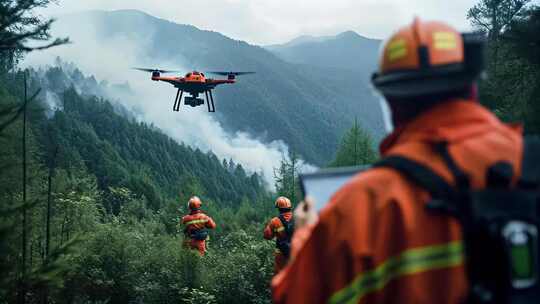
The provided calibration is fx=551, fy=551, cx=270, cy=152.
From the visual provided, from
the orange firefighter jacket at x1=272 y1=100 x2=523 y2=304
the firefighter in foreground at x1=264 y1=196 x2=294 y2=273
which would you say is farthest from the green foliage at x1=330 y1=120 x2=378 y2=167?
the orange firefighter jacket at x1=272 y1=100 x2=523 y2=304

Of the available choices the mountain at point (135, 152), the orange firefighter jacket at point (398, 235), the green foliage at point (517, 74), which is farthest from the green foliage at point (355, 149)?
the mountain at point (135, 152)

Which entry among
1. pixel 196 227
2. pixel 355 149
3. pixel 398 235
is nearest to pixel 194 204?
pixel 196 227

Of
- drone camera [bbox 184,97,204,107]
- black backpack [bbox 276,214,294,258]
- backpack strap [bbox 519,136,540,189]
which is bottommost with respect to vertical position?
black backpack [bbox 276,214,294,258]

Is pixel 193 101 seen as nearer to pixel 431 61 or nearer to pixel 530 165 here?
pixel 431 61

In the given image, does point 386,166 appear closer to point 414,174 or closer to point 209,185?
point 414,174

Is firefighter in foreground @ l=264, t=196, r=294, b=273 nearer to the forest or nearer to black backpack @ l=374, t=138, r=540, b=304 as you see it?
the forest

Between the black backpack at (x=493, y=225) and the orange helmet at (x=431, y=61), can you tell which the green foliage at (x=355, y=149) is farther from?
the black backpack at (x=493, y=225)
